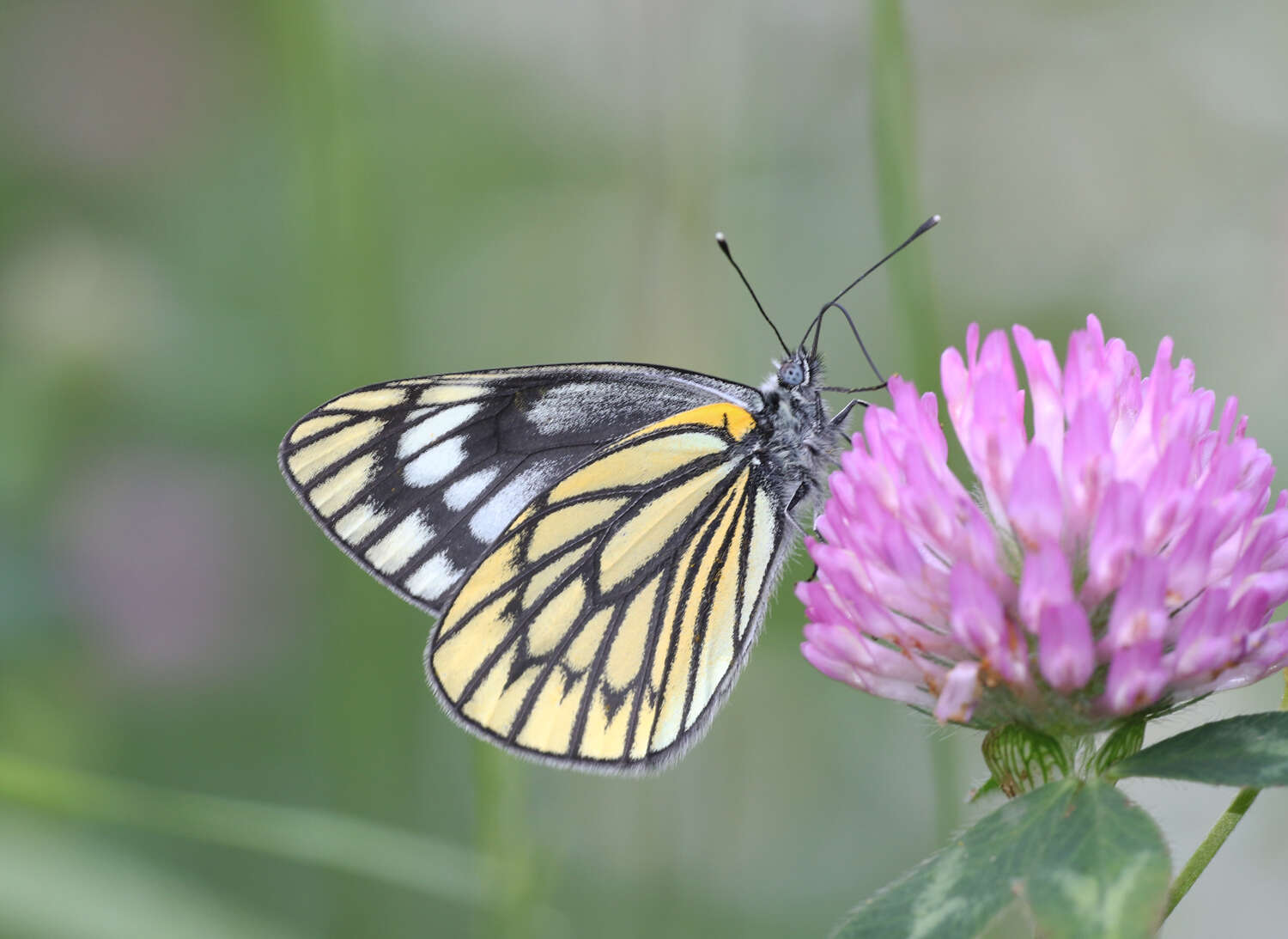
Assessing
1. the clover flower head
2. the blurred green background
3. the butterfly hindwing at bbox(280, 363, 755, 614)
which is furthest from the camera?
the blurred green background

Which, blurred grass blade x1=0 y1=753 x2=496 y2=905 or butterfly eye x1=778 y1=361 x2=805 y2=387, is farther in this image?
butterfly eye x1=778 y1=361 x2=805 y2=387

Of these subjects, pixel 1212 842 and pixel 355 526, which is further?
pixel 355 526

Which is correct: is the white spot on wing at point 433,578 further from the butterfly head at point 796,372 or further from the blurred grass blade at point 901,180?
the blurred grass blade at point 901,180

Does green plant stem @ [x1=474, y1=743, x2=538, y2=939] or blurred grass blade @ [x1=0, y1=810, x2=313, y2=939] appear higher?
green plant stem @ [x1=474, y1=743, x2=538, y2=939]

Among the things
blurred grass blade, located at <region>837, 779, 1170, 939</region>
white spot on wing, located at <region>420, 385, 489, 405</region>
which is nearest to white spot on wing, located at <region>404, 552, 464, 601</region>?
white spot on wing, located at <region>420, 385, 489, 405</region>

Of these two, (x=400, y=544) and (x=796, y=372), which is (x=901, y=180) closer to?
(x=796, y=372)

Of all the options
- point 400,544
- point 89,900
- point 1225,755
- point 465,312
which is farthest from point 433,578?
point 465,312

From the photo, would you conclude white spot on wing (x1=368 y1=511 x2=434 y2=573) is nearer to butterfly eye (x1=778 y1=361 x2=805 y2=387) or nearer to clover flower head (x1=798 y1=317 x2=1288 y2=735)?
butterfly eye (x1=778 y1=361 x2=805 y2=387)
